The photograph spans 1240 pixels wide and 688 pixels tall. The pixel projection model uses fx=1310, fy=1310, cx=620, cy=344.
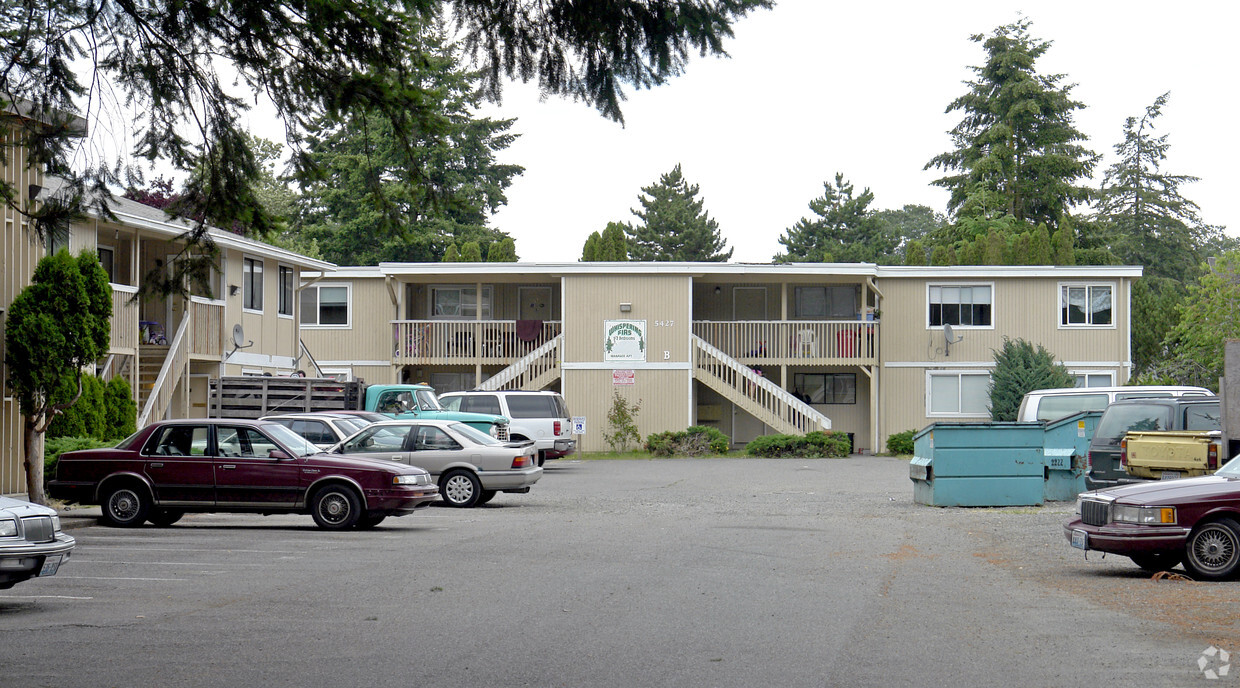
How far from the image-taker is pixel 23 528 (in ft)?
33.1

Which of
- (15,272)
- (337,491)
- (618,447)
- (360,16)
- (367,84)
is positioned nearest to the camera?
(360,16)

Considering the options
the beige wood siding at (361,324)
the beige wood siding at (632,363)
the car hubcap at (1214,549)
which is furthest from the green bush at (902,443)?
the car hubcap at (1214,549)

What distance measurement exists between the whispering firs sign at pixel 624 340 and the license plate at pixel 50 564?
101ft

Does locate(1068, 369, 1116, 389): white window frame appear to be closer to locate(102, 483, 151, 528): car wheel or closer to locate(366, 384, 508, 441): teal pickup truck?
locate(366, 384, 508, 441): teal pickup truck

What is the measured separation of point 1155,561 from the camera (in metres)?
13.1

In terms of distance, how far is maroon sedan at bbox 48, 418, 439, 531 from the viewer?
17.0 m

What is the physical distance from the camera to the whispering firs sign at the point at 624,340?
134 feet

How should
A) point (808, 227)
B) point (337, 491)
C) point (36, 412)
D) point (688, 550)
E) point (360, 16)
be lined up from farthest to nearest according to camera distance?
1. point (808, 227)
2. point (36, 412)
3. point (337, 491)
4. point (688, 550)
5. point (360, 16)

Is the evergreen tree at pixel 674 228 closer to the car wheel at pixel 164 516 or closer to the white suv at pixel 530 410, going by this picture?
the white suv at pixel 530 410

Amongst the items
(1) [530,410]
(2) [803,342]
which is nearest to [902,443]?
(2) [803,342]

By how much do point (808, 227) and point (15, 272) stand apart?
6356 cm

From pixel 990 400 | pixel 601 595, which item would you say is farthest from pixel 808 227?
pixel 601 595

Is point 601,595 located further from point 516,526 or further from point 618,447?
point 618,447

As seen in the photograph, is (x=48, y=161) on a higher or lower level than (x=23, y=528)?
higher
